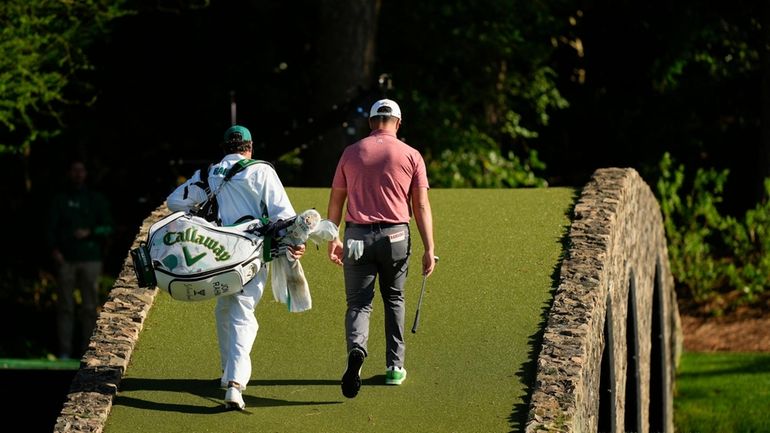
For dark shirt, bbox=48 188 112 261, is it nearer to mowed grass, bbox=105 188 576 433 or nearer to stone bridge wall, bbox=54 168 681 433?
stone bridge wall, bbox=54 168 681 433

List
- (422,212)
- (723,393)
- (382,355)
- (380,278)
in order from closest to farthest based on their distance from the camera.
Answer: (422,212), (380,278), (382,355), (723,393)

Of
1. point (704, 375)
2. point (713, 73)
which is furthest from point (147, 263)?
point (713, 73)

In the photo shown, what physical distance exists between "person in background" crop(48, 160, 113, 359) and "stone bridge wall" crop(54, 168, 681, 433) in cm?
515

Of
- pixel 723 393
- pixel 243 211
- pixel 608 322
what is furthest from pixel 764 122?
pixel 243 211

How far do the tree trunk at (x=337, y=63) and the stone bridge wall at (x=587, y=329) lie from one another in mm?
5859

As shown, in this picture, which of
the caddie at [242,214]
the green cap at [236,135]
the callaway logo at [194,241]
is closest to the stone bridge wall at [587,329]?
the caddie at [242,214]

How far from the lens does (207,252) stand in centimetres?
860

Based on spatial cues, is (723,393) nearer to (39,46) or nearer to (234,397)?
(39,46)

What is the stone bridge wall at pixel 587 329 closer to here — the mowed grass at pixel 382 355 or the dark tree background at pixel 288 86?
the mowed grass at pixel 382 355

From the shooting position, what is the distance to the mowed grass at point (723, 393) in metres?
17.4

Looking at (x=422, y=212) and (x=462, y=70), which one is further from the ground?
(x=462, y=70)

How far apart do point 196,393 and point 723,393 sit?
411 inches

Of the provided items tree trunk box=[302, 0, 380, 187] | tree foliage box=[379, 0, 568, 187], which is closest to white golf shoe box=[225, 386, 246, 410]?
tree trunk box=[302, 0, 380, 187]

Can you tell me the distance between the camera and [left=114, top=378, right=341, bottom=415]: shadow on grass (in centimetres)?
924
